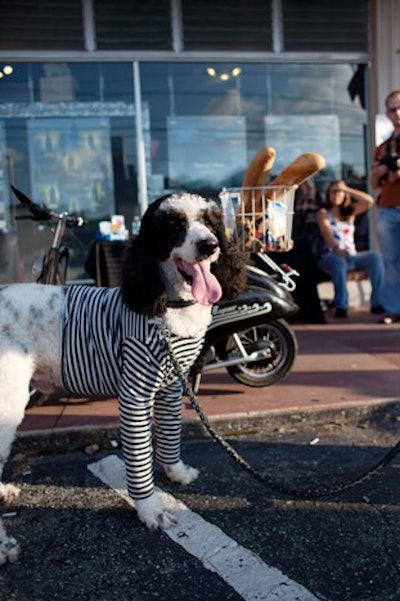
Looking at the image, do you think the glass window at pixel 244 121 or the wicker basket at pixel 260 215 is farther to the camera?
the glass window at pixel 244 121

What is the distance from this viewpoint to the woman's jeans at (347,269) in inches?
289

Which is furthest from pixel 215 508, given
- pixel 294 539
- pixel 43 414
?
pixel 43 414

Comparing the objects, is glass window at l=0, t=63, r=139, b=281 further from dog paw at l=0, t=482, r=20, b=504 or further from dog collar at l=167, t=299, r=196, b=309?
dog collar at l=167, t=299, r=196, b=309

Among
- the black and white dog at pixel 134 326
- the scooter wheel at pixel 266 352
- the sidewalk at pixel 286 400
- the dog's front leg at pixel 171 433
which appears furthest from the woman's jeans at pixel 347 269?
the black and white dog at pixel 134 326

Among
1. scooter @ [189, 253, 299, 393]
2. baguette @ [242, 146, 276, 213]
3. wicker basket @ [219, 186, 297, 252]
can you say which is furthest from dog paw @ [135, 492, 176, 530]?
baguette @ [242, 146, 276, 213]

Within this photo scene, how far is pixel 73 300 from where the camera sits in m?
2.69

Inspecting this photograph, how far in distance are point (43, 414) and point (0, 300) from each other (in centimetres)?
170

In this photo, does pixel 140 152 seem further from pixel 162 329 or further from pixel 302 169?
pixel 162 329

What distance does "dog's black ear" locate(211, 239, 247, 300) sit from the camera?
267cm

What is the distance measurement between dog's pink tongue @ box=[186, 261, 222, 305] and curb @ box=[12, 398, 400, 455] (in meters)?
1.59

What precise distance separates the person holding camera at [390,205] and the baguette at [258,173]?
2558 millimetres

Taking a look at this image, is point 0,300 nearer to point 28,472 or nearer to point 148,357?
point 148,357

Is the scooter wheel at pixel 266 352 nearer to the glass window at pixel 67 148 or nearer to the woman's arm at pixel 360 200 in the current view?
the woman's arm at pixel 360 200

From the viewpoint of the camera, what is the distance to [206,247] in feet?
7.57
